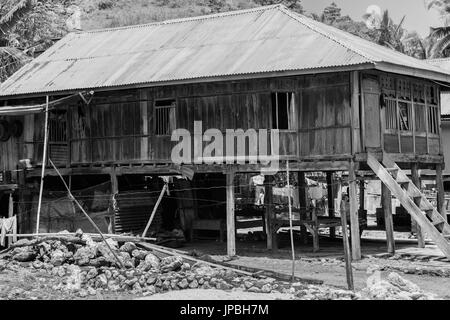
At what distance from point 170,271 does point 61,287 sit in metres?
2.55

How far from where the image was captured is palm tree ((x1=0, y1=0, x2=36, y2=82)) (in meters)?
26.2

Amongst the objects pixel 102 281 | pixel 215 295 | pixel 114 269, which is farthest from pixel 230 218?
pixel 215 295

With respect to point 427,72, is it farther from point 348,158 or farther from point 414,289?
point 414,289

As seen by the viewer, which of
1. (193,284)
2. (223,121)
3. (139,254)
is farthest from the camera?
(223,121)

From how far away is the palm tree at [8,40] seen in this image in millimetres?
26172

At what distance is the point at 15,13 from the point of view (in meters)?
26.3

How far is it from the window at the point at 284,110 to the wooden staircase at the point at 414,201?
7.93 feet

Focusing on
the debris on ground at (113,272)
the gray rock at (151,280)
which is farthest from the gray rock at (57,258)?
the gray rock at (151,280)

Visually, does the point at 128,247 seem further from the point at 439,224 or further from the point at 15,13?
the point at 15,13

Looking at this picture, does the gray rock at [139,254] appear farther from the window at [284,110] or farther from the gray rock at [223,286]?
the window at [284,110]

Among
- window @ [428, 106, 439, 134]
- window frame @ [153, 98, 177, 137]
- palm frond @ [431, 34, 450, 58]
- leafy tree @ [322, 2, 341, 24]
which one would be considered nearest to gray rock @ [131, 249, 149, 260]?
window frame @ [153, 98, 177, 137]

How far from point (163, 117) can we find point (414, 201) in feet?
25.8

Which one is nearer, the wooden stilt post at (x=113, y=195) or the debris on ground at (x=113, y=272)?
the debris on ground at (x=113, y=272)
